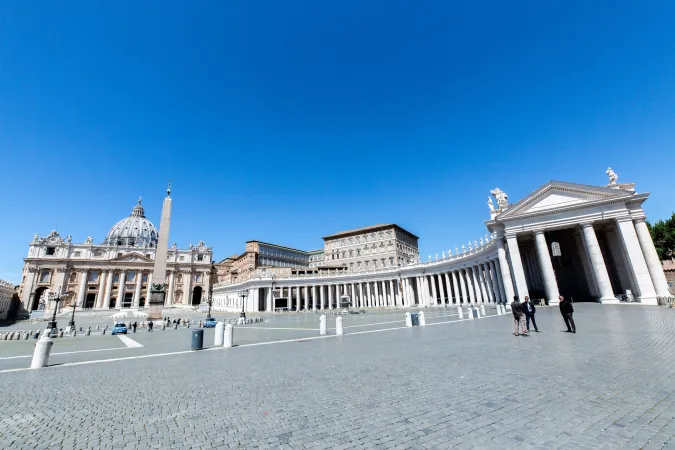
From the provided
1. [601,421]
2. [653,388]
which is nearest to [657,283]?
[653,388]

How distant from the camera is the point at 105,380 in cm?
788

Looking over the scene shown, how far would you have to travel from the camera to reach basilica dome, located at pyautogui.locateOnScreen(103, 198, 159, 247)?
4847 inches

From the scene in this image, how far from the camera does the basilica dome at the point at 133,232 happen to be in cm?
12312

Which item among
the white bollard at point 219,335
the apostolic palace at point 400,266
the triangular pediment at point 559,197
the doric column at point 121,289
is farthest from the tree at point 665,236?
the doric column at point 121,289

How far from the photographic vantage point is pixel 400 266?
209 ft

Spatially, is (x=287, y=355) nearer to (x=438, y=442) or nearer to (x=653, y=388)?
(x=438, y=442)

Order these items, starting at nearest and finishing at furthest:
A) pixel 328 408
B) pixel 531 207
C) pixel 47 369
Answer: pixel 328 408, pixel 47 369, pixel 531 207

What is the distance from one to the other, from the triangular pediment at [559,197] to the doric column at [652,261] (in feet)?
12.5

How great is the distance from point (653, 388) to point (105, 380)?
40.4 ft

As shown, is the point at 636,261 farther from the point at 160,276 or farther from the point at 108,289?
the point at 108,289

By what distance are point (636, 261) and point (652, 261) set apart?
1.48 meters

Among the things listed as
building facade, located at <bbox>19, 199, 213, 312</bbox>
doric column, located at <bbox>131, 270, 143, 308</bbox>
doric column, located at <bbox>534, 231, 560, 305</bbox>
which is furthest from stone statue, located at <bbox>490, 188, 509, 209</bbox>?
doric column, located at <bbox>131, 270, 143, 308</bbox>

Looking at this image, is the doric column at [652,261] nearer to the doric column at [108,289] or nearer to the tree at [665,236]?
the tree at [665,236]

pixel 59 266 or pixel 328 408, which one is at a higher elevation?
pixel 59 266
